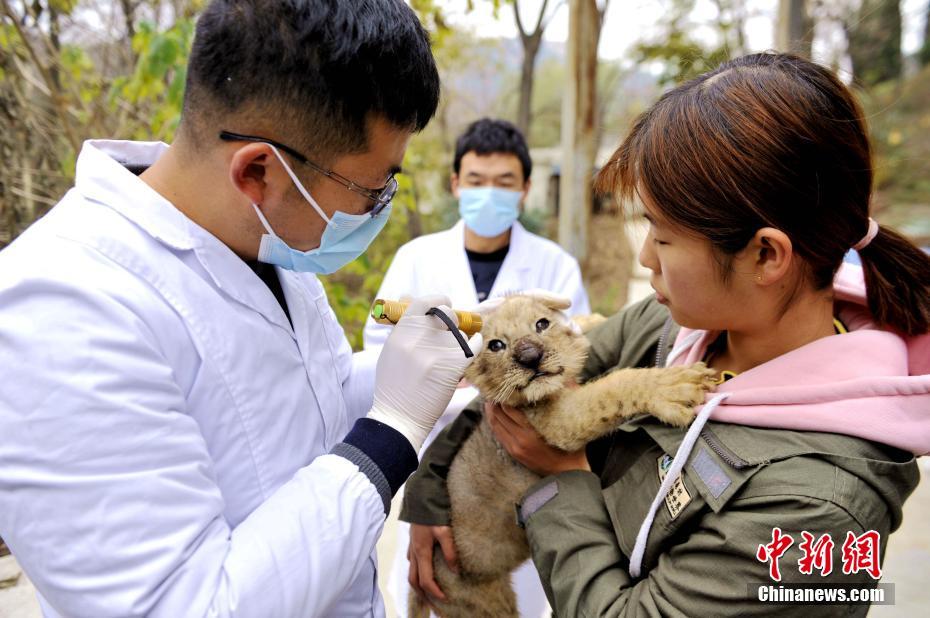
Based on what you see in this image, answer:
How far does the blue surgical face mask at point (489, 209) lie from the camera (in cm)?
420

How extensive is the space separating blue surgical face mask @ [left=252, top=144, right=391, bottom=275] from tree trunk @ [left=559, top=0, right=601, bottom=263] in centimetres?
466

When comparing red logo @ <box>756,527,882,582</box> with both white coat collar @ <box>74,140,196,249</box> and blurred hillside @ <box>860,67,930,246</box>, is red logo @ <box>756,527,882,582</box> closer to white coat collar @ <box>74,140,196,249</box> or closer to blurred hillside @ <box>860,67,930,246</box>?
white coat collar @ <box>74,140,196,249</box>

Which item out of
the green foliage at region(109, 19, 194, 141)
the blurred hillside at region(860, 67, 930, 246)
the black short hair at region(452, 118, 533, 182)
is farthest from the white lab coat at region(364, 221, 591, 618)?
the blurred hillside at region(860, 67, 930, 246)

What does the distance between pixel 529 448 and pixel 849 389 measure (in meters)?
1.04

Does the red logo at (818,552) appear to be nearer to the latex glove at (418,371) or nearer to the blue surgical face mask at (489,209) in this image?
the latex glove at (418,371)

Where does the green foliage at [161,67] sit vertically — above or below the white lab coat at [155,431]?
above

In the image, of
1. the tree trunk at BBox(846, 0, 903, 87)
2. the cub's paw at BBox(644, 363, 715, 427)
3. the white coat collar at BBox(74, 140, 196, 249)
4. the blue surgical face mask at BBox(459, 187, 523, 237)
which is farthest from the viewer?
the tree trunk at BBox(846, 0, 903, 87)

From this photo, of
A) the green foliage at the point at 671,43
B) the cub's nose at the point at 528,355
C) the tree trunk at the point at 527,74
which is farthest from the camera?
the tree trunk at the point at 527,74

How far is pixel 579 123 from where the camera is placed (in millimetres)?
6199

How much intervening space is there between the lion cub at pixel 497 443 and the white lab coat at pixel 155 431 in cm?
84

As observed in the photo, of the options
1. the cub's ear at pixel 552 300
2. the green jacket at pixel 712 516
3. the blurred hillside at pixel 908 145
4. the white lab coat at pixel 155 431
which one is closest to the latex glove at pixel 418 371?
the white lab coat at pixel 155 431

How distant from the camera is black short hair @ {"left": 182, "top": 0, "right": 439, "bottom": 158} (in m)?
1.43

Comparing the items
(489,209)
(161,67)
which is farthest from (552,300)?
(161,67)

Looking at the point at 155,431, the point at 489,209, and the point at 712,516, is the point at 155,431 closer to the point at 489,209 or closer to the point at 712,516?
the point at 712,516
